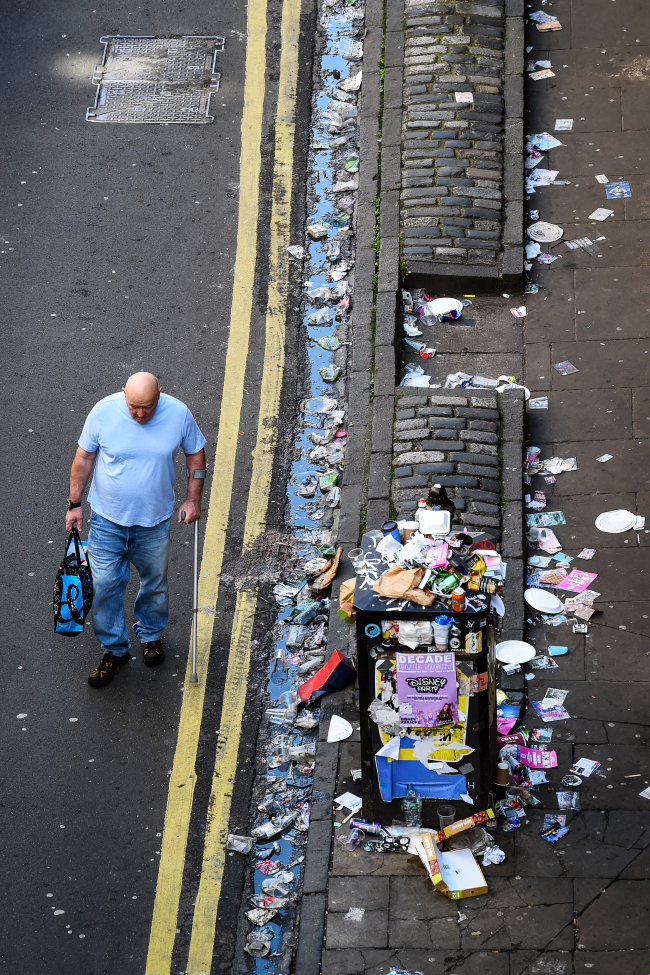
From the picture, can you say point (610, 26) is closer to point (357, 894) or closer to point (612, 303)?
point (612, 303)

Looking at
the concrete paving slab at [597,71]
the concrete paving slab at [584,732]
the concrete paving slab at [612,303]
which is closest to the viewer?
the concrete paving slab at [584,732]

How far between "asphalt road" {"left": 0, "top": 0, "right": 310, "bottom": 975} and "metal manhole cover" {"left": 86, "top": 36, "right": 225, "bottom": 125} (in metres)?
0.13

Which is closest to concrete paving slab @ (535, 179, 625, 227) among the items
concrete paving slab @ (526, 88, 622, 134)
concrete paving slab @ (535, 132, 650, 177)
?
concrete paving slab @ (535, 132, 650, 177)

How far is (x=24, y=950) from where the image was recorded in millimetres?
6309

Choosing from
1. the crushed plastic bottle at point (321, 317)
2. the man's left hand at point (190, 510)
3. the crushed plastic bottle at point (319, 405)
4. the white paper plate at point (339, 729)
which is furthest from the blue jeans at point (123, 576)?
the crushed plastic bottle at point (321, 317)

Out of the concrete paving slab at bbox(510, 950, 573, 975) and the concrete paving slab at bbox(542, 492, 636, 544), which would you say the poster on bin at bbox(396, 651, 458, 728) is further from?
the concrete paving slab at bbox(542, 492, 636, 544)

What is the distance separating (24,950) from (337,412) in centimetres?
434

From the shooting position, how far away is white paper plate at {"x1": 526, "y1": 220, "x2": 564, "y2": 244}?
10.0 metres

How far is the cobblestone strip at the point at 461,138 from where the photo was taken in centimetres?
973

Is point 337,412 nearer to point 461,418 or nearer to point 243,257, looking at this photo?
point 461,418

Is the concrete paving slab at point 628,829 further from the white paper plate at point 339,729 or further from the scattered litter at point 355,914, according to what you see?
the white paper plate at point 339,729

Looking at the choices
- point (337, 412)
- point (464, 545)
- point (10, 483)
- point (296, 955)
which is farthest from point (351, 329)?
point (296, 955)

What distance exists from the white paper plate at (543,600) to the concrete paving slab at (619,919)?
1898mm

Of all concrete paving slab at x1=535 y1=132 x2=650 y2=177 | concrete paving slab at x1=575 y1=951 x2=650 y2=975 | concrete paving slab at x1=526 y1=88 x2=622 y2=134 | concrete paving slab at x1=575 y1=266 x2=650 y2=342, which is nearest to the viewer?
concrete paving slab at x1=575 y1=951 x2=650 y2=975
